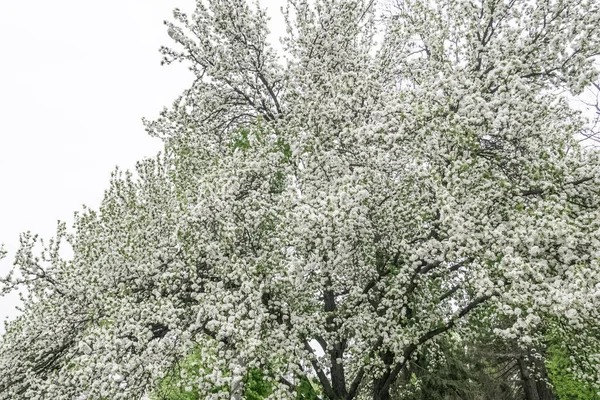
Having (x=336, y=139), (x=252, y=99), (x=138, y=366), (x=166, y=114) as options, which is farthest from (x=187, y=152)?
(x=138, y=366)

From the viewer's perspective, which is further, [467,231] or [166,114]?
[166,114]

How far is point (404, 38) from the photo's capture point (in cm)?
1148

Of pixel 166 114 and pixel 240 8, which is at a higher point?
pixel 240 8

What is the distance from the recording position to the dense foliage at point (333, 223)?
20.7 ft

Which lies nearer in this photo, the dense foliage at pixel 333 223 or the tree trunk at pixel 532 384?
the dense foliage at pixel 333 223

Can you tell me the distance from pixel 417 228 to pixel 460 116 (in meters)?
2.56

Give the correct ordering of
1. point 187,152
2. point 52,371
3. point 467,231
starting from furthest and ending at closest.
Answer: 1. point 187,152
2. point 52,371
3. point 467,231

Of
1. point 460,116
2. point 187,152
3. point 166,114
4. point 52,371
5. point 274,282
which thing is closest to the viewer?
point 460,116

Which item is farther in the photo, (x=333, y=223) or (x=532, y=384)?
(x=532, y=384)

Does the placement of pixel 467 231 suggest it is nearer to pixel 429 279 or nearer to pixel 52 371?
pixel 429 279

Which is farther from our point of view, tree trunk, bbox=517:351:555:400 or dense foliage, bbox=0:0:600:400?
tree trunk, bbox=517:351:555:400

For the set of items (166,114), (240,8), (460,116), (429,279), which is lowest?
(429,279)

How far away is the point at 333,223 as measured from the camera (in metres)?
6.80

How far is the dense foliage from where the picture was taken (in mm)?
6320
